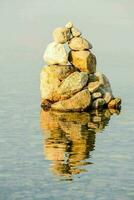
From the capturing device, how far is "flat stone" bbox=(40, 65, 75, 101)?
80.2 meters

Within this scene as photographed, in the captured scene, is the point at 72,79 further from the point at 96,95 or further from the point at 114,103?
the point at 114,103

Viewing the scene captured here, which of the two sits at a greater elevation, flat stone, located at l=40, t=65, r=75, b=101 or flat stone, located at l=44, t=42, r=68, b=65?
flat stone, located at l=44, t=42, r=68, b=65

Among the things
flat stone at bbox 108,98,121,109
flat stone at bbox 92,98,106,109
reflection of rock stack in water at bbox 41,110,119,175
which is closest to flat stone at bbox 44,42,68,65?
flat stone at bbox 92,98,106,109

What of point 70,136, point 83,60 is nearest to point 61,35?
point 83,60

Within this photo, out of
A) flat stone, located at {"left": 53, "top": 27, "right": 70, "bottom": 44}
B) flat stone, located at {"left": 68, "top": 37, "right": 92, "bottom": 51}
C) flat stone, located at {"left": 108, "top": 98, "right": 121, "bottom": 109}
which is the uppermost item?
flat stone, located at {"left": 53, "top": 27, "right": 70, "bottom": 44}

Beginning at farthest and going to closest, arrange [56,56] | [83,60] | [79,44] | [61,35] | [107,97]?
1. [61,35]
2. [79,44]
3. [83,60]
4. [56,56]
5. [107,97]

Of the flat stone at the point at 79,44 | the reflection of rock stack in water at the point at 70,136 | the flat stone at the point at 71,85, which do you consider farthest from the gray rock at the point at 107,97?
the flat stone at the point at 79,44

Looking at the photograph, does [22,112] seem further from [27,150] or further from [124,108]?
[27,150]

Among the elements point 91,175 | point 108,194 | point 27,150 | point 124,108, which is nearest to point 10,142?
point 27,150

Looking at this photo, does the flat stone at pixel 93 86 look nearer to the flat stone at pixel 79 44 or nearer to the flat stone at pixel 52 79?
the flat stone at pixel 52 79

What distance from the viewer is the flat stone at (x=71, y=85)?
259ft

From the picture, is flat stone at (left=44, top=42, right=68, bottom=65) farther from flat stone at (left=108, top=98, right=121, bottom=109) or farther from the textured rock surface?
flat stone at (left=108, top=98, right=121, bottom=109)

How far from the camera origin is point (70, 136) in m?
63.8

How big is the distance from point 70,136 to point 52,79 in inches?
695
